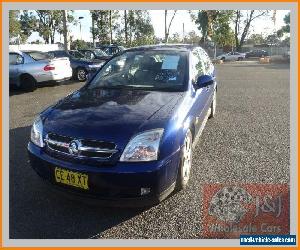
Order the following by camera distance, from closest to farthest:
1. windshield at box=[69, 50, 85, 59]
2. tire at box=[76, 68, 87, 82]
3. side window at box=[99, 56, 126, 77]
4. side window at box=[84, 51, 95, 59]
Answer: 1. side window at box=[99, 56, 126, 77]
2. tire at box=[76, 68, 87, 82]
3. windshield at box=[69, 50, 85, 59]
4. side window at box=[84, 51, 95, 59]

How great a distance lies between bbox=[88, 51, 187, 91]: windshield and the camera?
410 cm

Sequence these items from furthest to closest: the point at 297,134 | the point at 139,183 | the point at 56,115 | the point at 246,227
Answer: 1. the point at 297,134
2. the point at 56,115
3. the point at 246,227
4. the point at 139,183

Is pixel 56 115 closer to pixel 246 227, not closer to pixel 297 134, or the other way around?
pixel 246 227

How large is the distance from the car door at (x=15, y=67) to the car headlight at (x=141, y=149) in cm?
897

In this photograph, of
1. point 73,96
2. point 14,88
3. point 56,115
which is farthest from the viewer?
point 14,88

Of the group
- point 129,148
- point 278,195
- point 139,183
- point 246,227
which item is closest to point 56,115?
point 129,148

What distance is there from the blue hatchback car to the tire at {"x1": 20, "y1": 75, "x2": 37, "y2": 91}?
736 cm

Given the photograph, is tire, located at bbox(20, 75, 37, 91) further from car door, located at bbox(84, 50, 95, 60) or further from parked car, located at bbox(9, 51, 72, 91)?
car door, located at bbox(84, 50, 95, 60)

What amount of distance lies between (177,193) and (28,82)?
8.63 meters

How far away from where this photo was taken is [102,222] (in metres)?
3.11

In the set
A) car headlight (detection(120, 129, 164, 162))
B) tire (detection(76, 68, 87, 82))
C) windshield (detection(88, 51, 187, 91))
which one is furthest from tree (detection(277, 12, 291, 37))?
car headlight (detection(120, 129, 164, 162))

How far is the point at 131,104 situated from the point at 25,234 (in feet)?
5.46

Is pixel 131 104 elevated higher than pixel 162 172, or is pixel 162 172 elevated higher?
pixel 131 104

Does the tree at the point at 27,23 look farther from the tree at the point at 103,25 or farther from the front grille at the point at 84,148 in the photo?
the front grille at the point at 84,148
